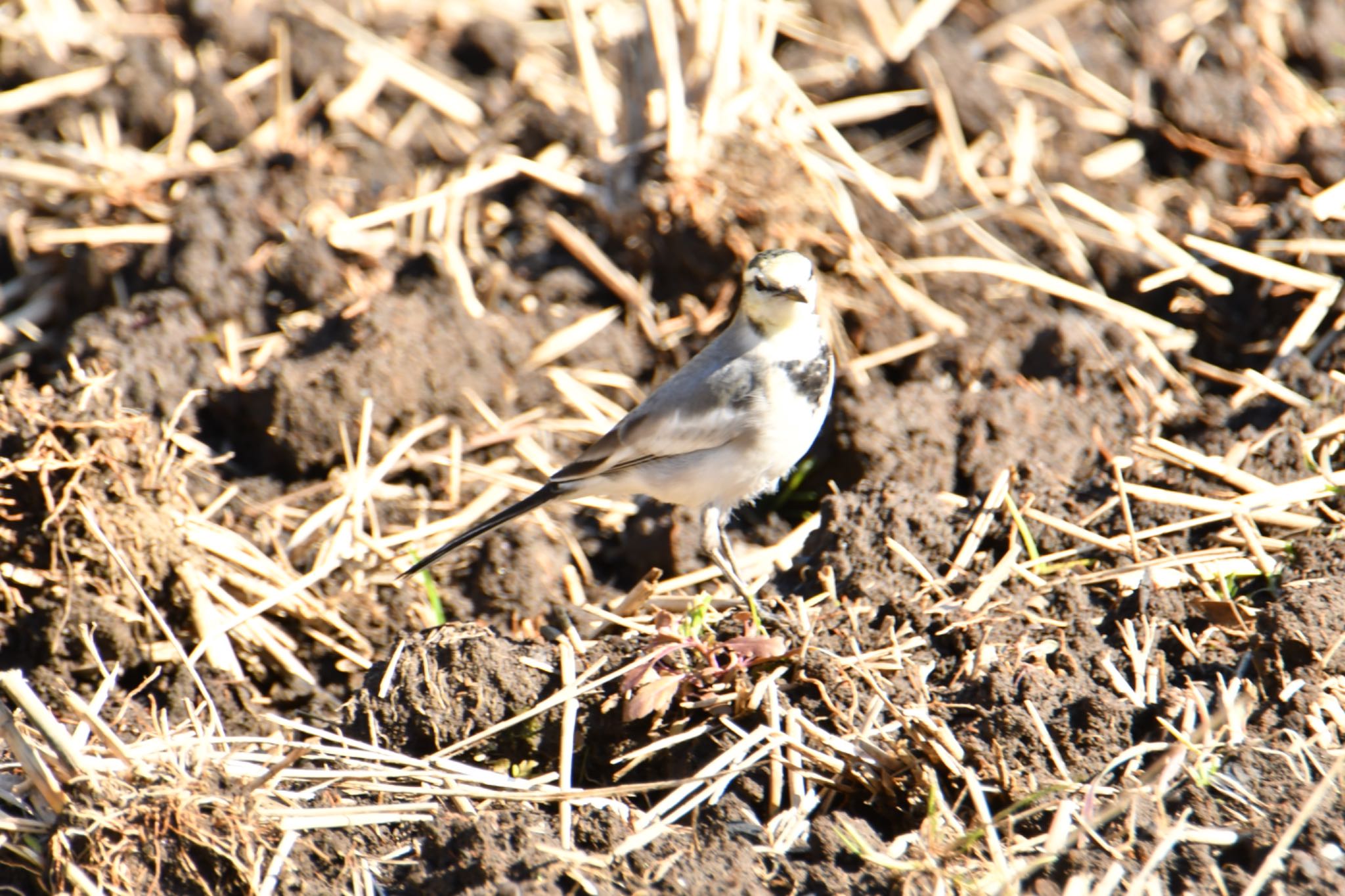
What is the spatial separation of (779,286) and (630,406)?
1.27 meters

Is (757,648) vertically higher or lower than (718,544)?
higher

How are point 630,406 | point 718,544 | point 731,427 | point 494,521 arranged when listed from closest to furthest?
point 494,521 < point 731,427 < point 718,544 < point 630,406

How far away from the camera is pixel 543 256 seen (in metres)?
6.20

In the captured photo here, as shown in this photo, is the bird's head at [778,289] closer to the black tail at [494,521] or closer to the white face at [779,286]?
the white face at [779,286]

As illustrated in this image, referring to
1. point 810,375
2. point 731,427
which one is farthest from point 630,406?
point 810,375

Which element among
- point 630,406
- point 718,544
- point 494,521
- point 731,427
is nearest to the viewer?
point 494,521

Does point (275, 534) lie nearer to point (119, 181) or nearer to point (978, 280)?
point (119, 181)

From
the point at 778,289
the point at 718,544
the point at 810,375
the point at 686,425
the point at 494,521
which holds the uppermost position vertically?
the point at 778,289

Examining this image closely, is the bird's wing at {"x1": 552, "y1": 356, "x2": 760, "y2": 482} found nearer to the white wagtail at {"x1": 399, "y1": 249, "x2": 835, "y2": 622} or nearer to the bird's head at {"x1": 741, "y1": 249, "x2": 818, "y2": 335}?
the white wagtail at {"x1": 399, "y1": 249, "x2": 835, "y2": 622}

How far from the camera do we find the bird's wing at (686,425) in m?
4.76

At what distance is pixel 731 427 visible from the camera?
4746mm

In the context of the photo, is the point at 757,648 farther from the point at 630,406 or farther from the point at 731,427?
the point at 630,406

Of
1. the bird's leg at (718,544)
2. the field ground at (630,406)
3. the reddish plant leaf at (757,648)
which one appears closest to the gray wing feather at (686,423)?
the bird's leg at (718,544)

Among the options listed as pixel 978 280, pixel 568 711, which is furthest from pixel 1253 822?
pixel 978 280
